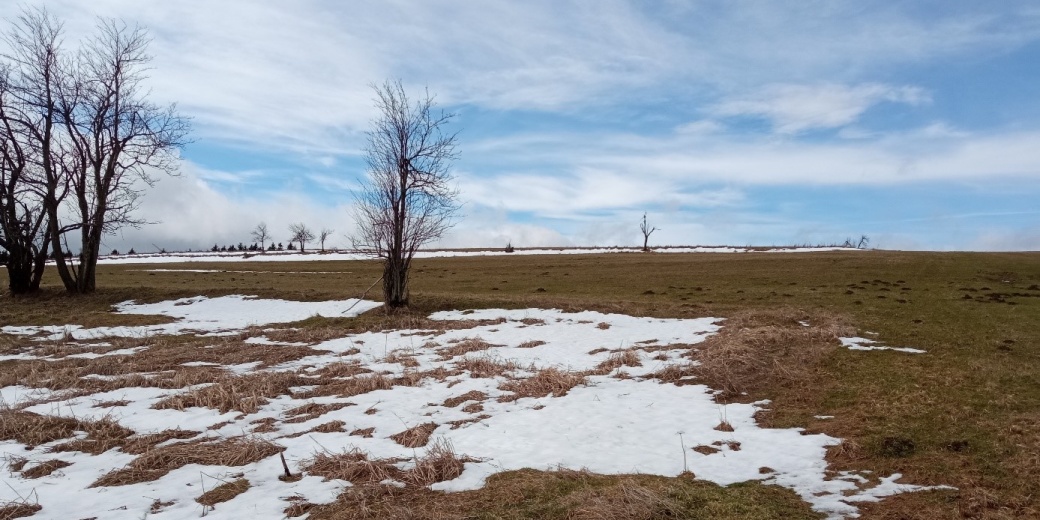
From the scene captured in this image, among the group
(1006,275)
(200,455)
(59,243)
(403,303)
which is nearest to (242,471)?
(200,455)

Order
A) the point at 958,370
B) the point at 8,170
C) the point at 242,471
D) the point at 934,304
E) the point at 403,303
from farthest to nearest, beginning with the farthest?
1. the point at 8,170
2. the point at 403,303
3. the point at 934,304
4. the point at 958,370
5. the point at 242,471

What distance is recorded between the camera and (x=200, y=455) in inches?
304

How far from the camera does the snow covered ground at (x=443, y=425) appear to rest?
666 cm

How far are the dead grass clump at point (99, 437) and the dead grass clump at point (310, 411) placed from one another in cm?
239

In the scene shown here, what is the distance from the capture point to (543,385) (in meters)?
11.3

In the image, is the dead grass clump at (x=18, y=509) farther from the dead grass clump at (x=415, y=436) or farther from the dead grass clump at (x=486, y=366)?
the dead grass clump at (x=486, y=366)

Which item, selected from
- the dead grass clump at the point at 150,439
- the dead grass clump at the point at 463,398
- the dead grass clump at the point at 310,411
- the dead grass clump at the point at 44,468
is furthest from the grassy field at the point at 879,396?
the dead grass clump at the point at 44,468

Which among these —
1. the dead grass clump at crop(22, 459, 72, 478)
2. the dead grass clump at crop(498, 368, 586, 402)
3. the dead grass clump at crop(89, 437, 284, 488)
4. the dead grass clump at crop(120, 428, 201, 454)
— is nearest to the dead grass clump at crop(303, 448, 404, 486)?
the dead grass clump at crop(89, 437, 284, 488)

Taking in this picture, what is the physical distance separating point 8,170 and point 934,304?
4173 cm

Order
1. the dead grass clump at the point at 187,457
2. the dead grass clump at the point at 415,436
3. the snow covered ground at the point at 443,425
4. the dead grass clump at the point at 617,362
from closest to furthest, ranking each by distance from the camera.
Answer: the snow covered ground at the point at 443,425 < the dead grass clump at the point at 187,457 < the dead grass clump at the point at 415,436 < the dead grass clump at the point at 617,362

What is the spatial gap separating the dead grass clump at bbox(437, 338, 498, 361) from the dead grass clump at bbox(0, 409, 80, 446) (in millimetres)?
7808

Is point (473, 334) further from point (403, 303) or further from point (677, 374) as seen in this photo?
point (677, 374)

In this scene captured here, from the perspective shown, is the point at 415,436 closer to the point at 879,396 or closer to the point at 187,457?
the point at 187,457

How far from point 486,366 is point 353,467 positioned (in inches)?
244
